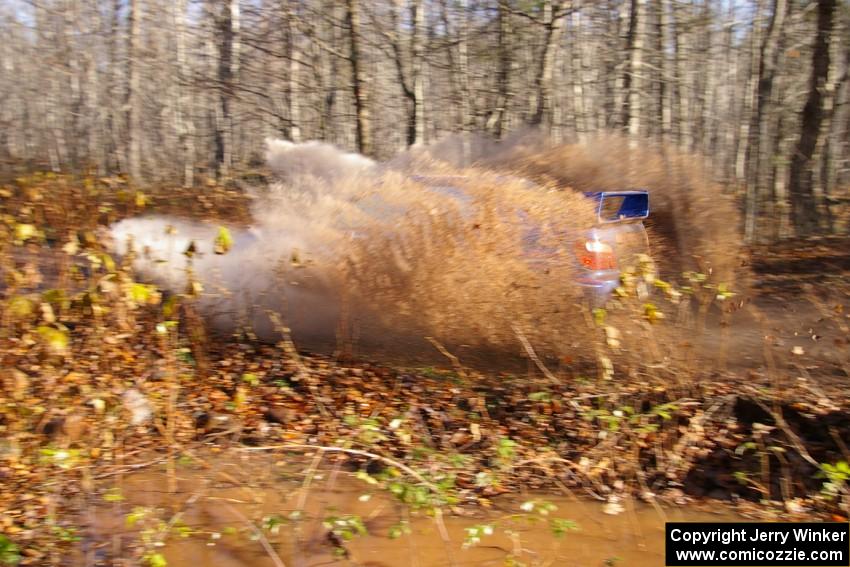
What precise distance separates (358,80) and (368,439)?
7420 millimetres

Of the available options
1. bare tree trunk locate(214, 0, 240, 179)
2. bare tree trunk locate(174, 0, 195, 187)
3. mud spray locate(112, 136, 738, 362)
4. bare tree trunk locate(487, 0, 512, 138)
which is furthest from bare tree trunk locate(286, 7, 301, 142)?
mud spray locate(112, 136, 738, 362)

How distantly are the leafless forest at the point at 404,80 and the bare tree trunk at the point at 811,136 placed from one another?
3cm

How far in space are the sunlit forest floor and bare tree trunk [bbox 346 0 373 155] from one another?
467cm

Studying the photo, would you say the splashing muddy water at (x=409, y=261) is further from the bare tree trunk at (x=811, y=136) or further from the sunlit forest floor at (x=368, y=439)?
the bare tree trunk at (x=811, y=136)

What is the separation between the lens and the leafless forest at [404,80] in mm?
13633

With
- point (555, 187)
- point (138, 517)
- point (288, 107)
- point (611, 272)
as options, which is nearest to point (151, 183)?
point (288, 107)

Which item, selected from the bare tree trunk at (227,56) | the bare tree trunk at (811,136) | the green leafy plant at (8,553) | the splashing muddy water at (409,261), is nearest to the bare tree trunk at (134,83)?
the bare tree trunk at (227,56)

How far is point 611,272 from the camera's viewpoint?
Answer: 752cm

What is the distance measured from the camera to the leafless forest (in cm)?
1363

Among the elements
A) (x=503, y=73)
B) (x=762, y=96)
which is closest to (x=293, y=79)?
(x=503, y=73)

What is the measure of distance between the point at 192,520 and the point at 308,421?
182cm

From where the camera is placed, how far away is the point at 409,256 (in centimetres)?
801

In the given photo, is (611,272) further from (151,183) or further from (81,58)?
(81,58)

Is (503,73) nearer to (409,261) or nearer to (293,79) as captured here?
(293,79)
